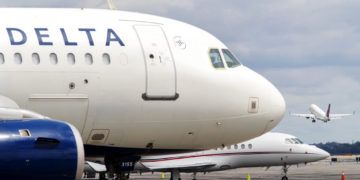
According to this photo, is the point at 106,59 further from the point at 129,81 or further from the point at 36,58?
the point at 36,58

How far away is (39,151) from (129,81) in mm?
5153

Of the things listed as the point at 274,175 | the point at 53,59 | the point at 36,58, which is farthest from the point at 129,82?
the point at 274,175

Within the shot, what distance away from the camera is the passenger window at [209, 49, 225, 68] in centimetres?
1867

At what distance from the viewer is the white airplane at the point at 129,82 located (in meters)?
16.3

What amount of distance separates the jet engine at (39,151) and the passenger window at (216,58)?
634 centimetres

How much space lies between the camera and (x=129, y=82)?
1719cm

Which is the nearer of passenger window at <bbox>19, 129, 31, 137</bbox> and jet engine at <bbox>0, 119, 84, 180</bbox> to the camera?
jet engine at <bbox>0, 119, 84, 180</bbox>

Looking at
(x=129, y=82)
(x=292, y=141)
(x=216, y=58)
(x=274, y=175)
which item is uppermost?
(x=274, y=175)

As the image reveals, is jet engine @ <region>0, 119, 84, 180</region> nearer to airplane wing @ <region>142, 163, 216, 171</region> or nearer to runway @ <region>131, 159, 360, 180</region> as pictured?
airplane wing @ <region>142, 163, 216, 171</region>

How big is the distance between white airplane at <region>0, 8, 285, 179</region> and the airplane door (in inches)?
0.8

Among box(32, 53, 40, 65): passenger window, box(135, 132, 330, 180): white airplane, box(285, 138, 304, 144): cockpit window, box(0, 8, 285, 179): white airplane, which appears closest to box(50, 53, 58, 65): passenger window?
box(0, 8, 285, 179): white airplane

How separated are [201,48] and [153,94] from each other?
77.1 inches

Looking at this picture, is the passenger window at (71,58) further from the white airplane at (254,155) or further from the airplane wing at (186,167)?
the white airplane at (254,155)

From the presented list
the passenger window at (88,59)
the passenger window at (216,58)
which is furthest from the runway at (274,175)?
the passenger window at (88,59)
